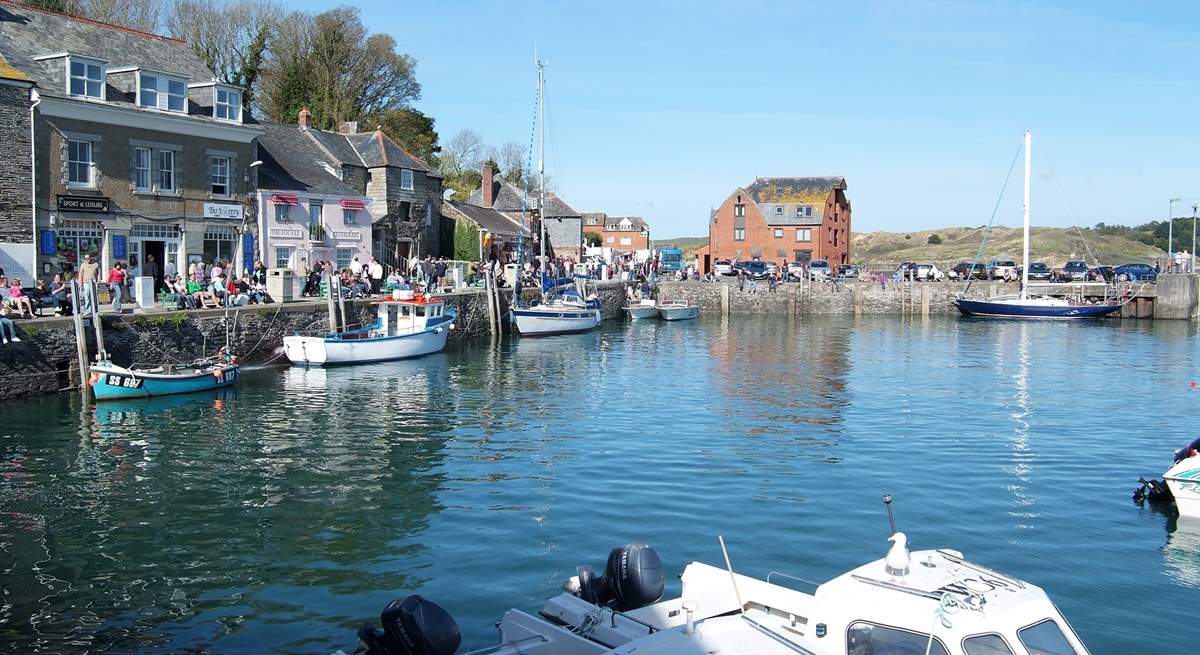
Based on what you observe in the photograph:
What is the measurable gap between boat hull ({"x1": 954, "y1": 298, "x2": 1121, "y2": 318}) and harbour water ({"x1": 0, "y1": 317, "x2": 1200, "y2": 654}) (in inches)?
1178

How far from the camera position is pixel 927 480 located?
1981cm

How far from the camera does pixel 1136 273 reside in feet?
228

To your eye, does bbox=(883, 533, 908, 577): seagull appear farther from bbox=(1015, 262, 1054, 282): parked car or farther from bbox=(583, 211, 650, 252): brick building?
bbox=(583, 211, 650, 252): brick building

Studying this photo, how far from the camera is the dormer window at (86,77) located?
3469 cm

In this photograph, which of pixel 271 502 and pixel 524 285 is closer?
pixel 271 502

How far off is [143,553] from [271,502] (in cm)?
303

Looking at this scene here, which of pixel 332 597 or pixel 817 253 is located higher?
pixel 817 253

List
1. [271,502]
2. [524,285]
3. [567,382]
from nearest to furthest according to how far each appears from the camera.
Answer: [271,502], [567,382], [524,285]

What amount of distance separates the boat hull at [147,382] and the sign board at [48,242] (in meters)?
8.77

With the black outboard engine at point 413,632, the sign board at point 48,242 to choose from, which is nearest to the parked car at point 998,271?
the sign board at point 48,242

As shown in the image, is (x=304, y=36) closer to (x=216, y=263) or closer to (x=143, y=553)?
(x=216, y=263)

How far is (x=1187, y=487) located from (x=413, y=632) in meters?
14.2

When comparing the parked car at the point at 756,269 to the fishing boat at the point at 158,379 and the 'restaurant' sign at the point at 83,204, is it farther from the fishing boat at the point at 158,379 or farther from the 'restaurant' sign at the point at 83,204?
the fishing boat at the point at 158,379

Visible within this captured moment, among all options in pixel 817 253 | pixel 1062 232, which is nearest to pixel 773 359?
pixel 817 253
